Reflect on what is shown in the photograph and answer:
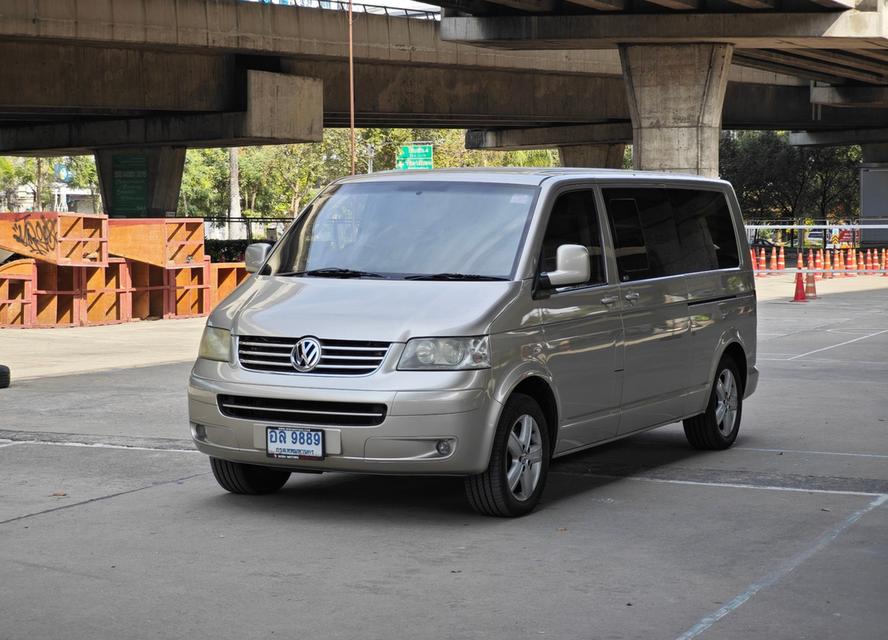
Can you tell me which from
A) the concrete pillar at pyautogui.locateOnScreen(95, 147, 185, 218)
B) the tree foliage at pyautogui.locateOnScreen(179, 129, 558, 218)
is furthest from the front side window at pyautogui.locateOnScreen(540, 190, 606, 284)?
the tree foliage at pyautogui.locateOnScreen(179, 129, 558, 218)

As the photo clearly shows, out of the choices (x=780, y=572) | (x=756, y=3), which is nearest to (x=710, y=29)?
(x=756, y=3)

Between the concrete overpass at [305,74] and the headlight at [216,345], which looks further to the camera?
the concrete overpass at [305,74]

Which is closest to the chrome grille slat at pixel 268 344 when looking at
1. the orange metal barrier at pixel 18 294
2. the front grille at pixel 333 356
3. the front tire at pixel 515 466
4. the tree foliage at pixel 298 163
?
the front grille at pixel 333 356

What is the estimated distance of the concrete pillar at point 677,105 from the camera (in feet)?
107

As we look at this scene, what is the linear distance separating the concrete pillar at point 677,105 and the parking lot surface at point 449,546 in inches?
854

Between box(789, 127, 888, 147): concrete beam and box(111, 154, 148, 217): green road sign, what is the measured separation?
34.3m

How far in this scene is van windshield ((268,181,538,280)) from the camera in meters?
8.28

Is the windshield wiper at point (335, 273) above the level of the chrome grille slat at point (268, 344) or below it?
above

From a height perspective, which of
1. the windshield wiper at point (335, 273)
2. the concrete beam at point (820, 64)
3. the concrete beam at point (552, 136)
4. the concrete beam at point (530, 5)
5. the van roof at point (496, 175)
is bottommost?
the windshield wiper at point (335, 273)

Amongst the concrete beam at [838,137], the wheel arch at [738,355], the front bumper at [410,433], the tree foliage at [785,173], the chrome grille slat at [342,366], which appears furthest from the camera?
the tree foliage at [785,173]

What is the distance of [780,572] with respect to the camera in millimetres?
6699

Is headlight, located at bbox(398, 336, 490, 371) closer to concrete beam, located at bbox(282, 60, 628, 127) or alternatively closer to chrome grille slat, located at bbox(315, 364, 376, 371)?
chrome grille slat, located at bbox(315, 364, 376, 371)

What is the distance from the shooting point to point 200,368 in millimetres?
8195

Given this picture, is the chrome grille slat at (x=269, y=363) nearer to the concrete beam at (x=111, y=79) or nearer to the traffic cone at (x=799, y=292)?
the traffic cone at (x=799, y=292)
